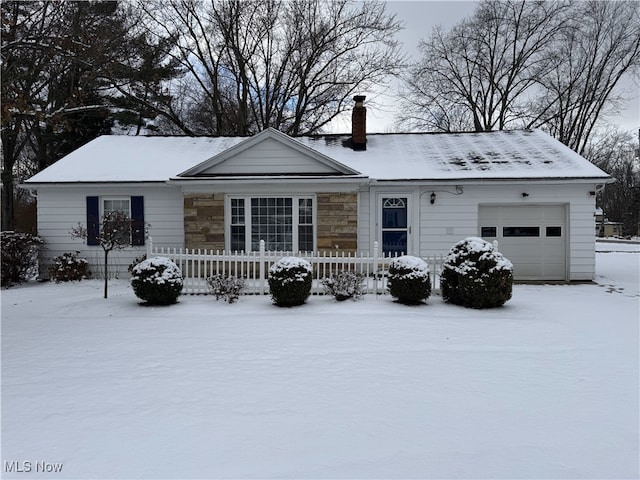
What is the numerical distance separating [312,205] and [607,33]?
79.0 feet

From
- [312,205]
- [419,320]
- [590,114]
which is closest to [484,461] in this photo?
[419,320]

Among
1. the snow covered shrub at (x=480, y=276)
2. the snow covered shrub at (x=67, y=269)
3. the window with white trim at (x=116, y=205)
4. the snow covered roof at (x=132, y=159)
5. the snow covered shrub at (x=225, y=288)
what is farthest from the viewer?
the window with white trim at (x=116, y=205)

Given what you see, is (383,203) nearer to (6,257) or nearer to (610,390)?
(610,390)

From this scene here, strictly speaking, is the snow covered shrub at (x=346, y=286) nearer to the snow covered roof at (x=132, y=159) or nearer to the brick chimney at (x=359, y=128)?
the snow covered roof at (x=132, y=159)

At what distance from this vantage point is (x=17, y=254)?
1204cm

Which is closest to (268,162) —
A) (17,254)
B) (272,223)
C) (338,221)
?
(272,223)

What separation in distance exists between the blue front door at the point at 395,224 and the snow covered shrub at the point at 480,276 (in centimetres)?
386

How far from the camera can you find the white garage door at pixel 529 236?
12453mm

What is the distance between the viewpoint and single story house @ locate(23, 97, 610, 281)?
11734mm

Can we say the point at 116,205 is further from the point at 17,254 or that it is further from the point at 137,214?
the point at 17,254

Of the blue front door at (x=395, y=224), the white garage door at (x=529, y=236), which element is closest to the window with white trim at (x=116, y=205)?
the blue front door at (x=395, y=224)

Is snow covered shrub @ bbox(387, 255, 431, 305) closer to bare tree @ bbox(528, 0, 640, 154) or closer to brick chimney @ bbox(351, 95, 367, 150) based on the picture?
brick chimney @ bbox(351, 95, 367, 150)

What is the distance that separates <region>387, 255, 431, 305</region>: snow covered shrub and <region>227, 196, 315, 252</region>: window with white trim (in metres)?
3.86

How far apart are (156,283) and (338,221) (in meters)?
5.16
